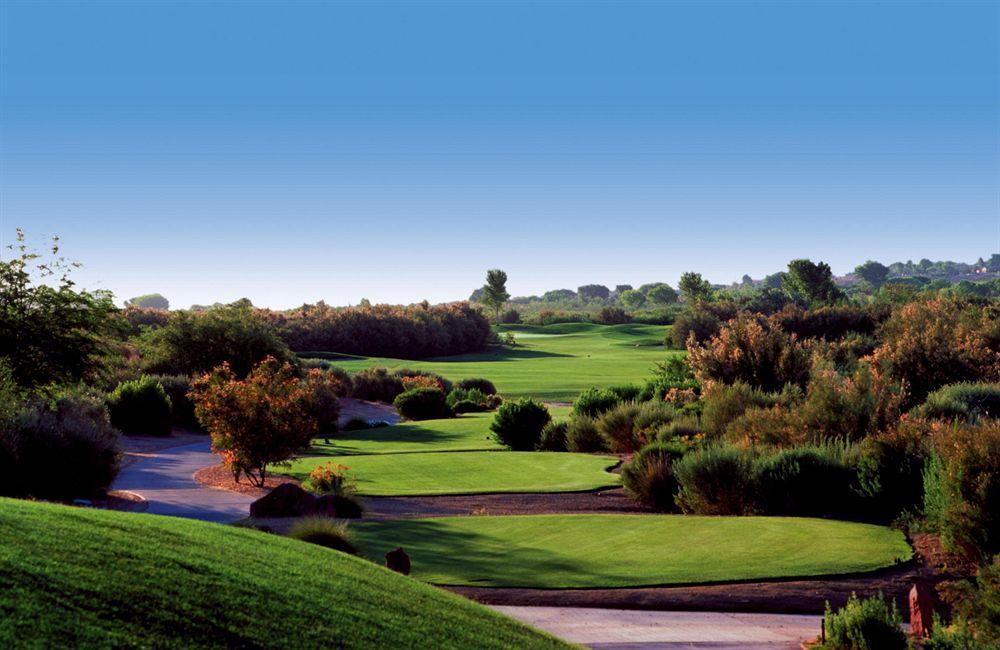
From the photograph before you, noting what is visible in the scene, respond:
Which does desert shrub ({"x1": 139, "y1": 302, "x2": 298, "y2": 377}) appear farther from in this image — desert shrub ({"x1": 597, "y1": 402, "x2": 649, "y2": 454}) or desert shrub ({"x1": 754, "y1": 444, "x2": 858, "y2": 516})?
desert shrub ({"x1": 754, "y1": 444, "x2": 858, "y2": 516})

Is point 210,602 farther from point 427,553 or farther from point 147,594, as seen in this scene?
point 427,553

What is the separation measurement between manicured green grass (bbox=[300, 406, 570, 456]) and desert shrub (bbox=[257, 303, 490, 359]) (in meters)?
42.5

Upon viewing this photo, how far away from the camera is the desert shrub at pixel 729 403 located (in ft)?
78.2

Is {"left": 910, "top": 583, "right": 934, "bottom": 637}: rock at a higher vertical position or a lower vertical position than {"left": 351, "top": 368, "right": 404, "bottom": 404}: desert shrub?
lower

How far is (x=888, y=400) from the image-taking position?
827 inches

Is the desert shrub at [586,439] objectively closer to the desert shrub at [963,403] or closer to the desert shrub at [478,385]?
the desert shrub at [963,403]

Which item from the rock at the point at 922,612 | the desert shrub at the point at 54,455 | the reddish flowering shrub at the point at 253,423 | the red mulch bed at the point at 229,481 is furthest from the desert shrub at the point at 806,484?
the desert shrub at the point at 54,455

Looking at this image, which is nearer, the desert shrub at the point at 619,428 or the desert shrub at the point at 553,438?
the desert shrub at the point at 619,428

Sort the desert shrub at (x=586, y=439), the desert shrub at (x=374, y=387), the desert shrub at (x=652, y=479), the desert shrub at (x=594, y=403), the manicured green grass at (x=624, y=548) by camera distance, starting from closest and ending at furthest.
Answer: the manicured green grass at (x=624, y=548) → the desert shrub at (x=652, y=479) → the desert shrub at (x=586, y=439) → the desert shrub at (x=594, y=403) → the desert shrub at (x=374, y=387)

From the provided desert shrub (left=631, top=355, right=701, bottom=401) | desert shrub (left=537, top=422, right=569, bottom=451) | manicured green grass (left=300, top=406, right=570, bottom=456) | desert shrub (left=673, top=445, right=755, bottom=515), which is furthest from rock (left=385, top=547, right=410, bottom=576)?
desert shrub (left=631, top=355, right=701, bottom=401)

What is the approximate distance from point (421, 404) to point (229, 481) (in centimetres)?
1778

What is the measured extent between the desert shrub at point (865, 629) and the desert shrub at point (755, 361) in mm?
18915

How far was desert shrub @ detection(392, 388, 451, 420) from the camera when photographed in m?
39.3

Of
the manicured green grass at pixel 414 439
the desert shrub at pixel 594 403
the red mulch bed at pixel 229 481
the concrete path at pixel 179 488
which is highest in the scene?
the desert shrub at pixel 594 403
